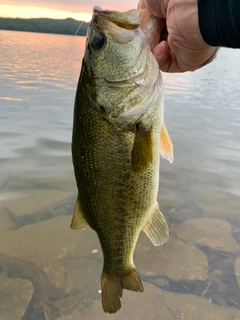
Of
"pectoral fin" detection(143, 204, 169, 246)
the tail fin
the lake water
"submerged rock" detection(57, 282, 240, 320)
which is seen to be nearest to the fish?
"pectoral fin" detection(143, 204, 169, 246)

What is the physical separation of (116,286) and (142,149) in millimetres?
1081

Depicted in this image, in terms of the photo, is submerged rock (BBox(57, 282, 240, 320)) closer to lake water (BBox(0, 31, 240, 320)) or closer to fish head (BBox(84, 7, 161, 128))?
lake water (BBox(0, 31, 240, 320))

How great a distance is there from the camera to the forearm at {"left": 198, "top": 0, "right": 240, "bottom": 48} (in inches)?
71.5

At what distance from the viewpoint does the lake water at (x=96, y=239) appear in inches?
137

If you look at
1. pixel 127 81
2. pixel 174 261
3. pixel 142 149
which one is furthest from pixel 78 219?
pixel 174 261

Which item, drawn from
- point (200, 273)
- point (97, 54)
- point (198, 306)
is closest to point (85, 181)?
point (97, 54)

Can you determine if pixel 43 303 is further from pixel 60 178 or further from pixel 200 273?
pixel 60 178

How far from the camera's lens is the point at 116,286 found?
2.45 meters

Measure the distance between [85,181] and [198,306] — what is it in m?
2.18

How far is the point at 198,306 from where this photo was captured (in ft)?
11.5

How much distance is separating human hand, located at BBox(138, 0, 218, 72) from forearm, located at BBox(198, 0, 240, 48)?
5cm

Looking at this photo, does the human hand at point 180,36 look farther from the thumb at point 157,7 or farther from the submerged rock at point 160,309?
the submerged rock at point 160,309

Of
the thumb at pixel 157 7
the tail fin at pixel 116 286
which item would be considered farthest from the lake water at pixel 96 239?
the thumb at pixel 157 7

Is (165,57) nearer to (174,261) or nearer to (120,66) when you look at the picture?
(120,66)
